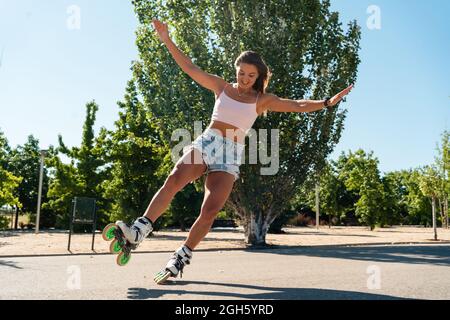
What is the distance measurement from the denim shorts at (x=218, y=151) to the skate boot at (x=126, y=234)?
0.79 m

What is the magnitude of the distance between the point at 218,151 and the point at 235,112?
0.42 m

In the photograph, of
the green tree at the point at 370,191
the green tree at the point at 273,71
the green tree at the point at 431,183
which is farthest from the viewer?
the green tree at the point at 370,191

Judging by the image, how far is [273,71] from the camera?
14.4 m

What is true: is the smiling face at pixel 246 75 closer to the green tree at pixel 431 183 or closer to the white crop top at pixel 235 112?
the white crop top at pixel 235 112

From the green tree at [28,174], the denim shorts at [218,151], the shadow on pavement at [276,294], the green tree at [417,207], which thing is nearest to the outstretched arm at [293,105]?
the denim shorts at [218,151]

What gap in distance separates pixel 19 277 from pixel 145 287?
1.91 m

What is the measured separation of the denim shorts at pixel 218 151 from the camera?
4039 mm

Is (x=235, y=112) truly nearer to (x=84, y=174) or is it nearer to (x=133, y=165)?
(x=133, y=165)

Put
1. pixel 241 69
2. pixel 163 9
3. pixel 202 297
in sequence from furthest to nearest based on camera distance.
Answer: pixel 163 9 → pixel 241 69 → pixel 202 297

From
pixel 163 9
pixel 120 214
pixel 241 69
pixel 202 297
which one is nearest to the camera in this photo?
pixel 202 297

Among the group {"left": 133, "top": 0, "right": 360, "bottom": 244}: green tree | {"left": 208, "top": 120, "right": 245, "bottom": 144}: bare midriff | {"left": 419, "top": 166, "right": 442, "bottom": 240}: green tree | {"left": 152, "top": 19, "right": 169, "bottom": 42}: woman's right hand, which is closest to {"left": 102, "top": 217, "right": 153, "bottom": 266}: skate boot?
{"left": 208, "top": 120, "right": 245, "bottom": 144}: bare midriff

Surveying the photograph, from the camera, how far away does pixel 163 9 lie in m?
16.6
